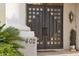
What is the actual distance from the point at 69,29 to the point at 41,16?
1.42 ft

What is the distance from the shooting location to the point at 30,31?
2588 mm

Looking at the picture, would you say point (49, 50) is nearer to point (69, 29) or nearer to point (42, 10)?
point (69, 29)

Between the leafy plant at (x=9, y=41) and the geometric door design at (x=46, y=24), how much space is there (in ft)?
0.81

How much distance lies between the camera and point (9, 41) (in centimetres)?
254

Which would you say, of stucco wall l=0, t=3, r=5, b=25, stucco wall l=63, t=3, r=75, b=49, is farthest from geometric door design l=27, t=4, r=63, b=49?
stucco wall l=0, t=3, r=5, b=25

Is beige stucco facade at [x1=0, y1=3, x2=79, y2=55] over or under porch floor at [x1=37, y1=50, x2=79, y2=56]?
over

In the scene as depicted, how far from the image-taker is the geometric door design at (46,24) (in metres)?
2.54

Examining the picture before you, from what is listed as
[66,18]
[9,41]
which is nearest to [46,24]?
[66,18]

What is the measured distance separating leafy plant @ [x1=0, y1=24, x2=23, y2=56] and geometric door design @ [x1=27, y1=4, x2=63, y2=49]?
0.81 ft

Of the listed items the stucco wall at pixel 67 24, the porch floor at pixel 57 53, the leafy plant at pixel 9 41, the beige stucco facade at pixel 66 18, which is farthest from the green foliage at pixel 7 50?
the stucco wall at pixel 67 24

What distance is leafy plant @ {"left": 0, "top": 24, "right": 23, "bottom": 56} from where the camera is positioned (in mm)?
2510

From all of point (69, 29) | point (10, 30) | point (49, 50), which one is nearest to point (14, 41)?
point (10, 30)

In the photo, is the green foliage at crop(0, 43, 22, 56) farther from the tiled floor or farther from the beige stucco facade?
the tiled floor

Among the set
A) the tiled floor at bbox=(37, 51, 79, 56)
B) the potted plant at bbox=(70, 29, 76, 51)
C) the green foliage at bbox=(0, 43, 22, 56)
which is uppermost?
the potted plant at bbox=(70, 29, 76, 51)
